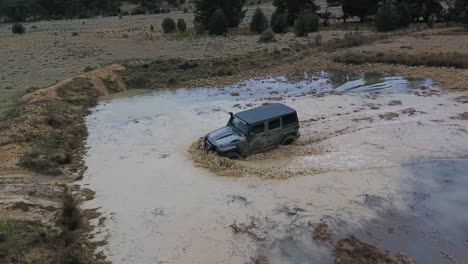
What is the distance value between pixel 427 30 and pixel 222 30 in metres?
19.7

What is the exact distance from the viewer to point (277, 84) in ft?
106

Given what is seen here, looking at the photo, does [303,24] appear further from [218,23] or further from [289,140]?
[289,140]

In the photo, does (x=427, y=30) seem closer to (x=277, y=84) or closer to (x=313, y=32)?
(x=313, y=32)

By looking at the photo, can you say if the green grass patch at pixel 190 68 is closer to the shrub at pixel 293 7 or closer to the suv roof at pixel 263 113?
the suv roof at pixel 263 113

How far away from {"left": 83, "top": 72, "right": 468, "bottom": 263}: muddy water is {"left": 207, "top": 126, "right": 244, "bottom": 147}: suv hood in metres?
1.22

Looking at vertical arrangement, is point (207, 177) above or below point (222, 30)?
below

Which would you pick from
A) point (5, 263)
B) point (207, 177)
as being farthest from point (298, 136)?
point (5, 263)

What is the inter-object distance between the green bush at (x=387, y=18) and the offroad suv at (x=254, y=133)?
31.1 meters

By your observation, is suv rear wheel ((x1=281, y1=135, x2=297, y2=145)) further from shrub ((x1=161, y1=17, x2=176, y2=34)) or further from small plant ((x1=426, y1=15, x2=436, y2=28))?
shrub ((x1=161, y1=17, x2=176, y2=34))

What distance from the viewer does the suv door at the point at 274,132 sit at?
20.2 m

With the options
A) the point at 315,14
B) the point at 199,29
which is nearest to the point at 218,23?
the point at 199,29

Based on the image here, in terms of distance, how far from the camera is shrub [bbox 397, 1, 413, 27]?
4991cm

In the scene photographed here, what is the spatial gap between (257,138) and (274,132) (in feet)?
2.89

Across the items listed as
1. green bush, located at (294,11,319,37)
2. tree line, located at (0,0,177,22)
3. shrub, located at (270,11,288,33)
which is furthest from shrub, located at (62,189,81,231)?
tree line, located at (0,0,177,22)
